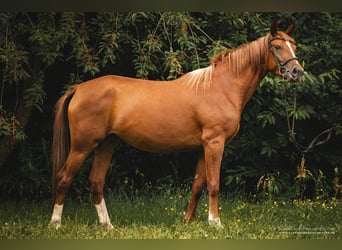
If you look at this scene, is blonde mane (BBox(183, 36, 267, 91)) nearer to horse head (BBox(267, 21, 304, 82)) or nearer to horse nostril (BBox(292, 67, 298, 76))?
horse head (BBox(267, 21, 304, 82))

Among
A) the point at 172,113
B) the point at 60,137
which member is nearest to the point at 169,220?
the point at 172,113

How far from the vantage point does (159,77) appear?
6574 mm

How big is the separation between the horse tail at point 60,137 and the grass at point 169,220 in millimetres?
465

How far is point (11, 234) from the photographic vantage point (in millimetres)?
4891

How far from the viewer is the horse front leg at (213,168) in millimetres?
4996

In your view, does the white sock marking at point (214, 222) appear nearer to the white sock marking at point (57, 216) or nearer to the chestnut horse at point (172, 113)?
the chestnut horse at point (172, 113)

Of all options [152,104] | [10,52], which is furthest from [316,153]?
[10,52]

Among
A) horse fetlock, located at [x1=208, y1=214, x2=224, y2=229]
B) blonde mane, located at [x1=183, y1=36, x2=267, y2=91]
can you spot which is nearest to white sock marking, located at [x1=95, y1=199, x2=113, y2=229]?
horse fetlock, located at [x1=208, y1=214, x2=224, y2=229]

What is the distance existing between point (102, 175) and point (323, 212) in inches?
92.0

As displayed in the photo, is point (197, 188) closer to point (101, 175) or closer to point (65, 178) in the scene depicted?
point (101, 175)

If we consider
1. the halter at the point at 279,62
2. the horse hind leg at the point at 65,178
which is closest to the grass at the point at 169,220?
the horse hind leg at the point at 65,178

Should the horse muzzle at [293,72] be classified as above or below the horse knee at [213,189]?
above

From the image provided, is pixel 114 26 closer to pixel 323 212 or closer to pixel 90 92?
pixel 90 92

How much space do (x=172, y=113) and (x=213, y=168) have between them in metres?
0.63
